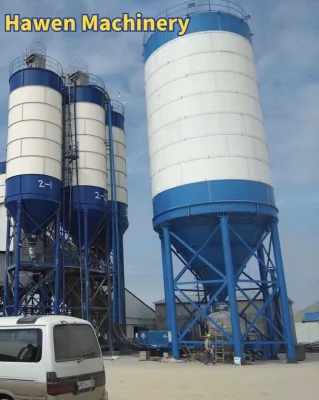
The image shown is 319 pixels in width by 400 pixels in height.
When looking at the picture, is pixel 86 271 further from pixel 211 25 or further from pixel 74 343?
pixel 74 343

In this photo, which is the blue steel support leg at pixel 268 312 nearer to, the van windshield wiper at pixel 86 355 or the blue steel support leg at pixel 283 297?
the blue steel support leg at pixel 283 297

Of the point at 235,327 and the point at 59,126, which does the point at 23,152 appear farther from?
the point at 235,327

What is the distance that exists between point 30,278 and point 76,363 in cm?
2484

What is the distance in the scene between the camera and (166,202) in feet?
72.5

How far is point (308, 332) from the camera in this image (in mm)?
40594

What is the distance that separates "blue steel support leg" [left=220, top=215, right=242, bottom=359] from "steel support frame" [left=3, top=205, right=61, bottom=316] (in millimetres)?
12301

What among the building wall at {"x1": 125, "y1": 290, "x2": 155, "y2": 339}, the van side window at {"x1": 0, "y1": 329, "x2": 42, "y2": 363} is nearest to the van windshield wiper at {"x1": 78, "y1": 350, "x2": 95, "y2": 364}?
the van side window at {"x1": 0, "y1": 329, "x2": 42, "y2": 363}

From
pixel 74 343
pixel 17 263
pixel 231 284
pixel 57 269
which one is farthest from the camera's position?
pixel 57 269

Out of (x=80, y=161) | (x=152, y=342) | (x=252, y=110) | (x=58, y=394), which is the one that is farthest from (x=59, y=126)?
(x=58, y=394)

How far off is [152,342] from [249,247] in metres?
6.89

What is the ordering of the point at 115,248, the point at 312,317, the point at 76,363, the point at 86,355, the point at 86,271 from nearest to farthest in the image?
the point at 76,363 → the point at 86,355 → the point at 86,271 → the point at 115,248 → the point at 312,317

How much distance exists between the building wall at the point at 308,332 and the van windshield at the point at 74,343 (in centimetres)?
3597

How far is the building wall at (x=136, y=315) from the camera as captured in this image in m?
41.3

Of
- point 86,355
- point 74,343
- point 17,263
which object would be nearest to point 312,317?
point 17,263
